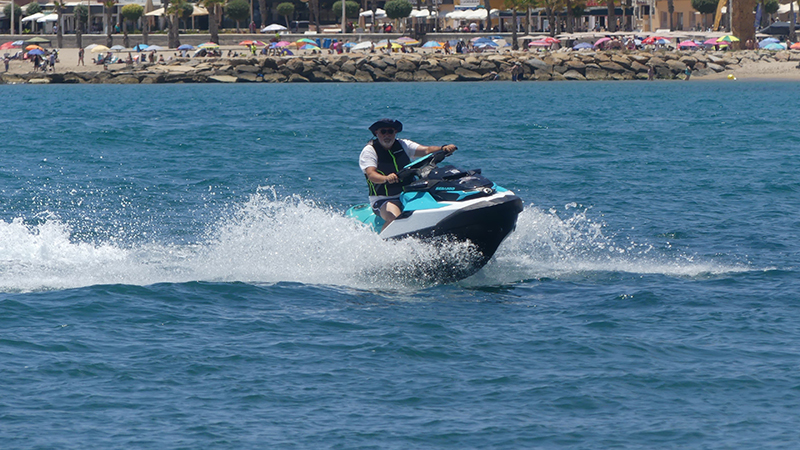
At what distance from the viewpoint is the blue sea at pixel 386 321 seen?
7746mm

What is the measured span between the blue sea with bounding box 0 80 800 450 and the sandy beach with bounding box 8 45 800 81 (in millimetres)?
51230

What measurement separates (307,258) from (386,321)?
8.80ft

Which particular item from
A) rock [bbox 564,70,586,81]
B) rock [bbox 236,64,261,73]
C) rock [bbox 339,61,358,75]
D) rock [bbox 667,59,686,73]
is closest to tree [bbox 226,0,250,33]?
rock [bbox 236,64,261,73]

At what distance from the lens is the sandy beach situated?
7119cm

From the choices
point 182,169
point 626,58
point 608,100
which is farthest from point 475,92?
point 182,169

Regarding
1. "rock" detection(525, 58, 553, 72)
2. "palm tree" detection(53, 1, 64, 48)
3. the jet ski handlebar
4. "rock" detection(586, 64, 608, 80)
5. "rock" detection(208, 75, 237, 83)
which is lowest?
the jet ski handlebar

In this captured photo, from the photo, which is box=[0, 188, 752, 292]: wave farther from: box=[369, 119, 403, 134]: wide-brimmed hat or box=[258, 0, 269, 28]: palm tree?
box=[258, 0, 269, 28]: palm tree

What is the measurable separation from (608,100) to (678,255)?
4231 centimetres

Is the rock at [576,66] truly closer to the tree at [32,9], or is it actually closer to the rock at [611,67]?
the rock at [611,67]

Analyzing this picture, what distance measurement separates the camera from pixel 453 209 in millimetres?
11391

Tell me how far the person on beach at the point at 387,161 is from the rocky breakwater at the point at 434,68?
61.9m

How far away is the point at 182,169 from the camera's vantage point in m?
26.0

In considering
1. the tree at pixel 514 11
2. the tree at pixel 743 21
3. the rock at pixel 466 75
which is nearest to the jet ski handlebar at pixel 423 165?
the rock at pixel 466 75

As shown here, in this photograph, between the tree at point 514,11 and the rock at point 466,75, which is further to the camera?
the tree at point 514,11
